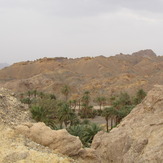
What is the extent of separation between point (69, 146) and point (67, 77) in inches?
4102

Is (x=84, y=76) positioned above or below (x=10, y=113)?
below

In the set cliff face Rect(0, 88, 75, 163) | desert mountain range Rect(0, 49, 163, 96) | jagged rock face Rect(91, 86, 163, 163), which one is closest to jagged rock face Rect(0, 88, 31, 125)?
cliff face Rect(0, 88, 75, 163)

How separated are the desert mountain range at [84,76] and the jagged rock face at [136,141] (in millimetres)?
74941

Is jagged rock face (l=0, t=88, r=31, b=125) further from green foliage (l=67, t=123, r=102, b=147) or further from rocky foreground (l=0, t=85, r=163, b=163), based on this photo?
green foliage (l=67, t=123, r=102, b=147)

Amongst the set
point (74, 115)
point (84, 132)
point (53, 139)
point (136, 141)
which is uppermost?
point (53, 139)

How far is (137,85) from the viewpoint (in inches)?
3782

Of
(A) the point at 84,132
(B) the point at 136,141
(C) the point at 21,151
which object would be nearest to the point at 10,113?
(A) the point at 84,132

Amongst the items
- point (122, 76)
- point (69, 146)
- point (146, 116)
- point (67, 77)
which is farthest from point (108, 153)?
point (67, 77)

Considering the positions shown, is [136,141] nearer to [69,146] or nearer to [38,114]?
[69,146]

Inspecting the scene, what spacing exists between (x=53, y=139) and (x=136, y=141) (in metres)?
4.30

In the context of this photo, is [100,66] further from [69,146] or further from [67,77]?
[69,146]

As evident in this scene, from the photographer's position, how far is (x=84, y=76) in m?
121

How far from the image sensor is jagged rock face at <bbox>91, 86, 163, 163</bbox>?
1206cm

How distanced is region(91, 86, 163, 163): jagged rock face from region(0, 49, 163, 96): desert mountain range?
246 ft
